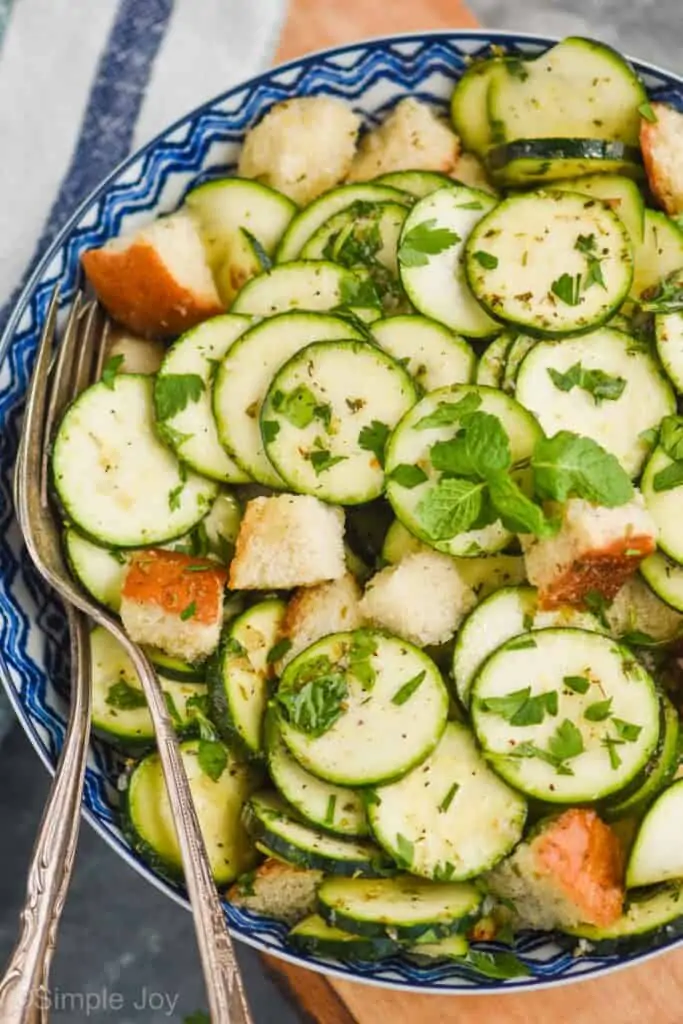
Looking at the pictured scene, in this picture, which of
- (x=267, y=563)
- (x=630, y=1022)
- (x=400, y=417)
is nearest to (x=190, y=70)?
(x=400, y=417)

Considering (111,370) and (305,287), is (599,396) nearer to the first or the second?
(305,287)

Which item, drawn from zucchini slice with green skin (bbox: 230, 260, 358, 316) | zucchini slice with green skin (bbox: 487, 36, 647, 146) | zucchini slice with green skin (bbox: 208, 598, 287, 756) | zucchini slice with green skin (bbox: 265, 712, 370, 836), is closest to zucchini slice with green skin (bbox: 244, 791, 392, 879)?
zucchini slice with green skin (bbox: 265, 712, 370, 836)

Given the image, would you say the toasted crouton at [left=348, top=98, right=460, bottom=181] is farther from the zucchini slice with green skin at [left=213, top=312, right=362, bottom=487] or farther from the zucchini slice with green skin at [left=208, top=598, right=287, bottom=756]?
the zucchini slice with green skin at [left=208, top=598, right=287, bottom=756]

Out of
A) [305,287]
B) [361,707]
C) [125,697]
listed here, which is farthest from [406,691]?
[305,287]

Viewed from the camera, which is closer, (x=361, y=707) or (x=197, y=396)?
(x=361, y=707)

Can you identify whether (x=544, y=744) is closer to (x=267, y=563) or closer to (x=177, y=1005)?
(x=267, y=563)

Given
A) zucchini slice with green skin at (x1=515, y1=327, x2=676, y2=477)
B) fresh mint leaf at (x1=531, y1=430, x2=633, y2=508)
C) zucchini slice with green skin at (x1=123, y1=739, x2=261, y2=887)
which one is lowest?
zucchini slice with green skin at (x1=123, y1=739, x2=261, y2=887)
